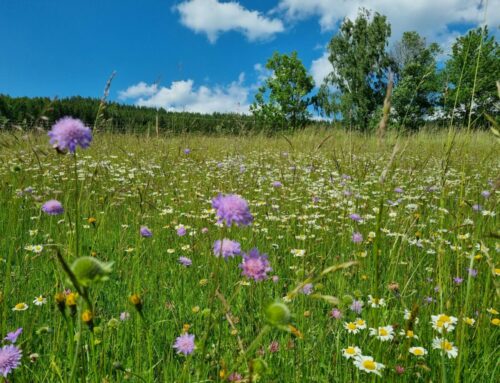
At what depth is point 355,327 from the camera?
136cm

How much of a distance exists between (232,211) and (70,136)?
37 cm

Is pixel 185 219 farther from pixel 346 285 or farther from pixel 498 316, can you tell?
pixel 498 316

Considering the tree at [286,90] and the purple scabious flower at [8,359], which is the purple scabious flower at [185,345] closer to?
the purple scabious flower at [8,359]

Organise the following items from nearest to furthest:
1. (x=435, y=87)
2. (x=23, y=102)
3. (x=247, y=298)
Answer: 1. (x=247, y=298)
2. (x=23, y=102)
3. (x=435, y=87)

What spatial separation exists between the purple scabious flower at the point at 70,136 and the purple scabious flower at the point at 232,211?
1.00ft

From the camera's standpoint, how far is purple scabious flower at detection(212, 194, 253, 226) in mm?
715

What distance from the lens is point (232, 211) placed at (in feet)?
2.42

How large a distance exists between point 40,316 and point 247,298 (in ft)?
3.12

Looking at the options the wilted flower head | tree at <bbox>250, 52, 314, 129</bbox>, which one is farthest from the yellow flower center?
tree at <bbox>250, 52, 314, 129</bbox>

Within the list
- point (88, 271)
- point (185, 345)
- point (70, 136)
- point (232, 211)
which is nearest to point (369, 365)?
point (185, 345)

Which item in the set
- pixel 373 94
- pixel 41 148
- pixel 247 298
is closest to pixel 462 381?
pixel 247 298

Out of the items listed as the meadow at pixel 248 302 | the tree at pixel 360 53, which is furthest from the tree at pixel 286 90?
the meadow at pixel 248 302

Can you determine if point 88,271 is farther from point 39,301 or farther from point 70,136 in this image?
point 39,301

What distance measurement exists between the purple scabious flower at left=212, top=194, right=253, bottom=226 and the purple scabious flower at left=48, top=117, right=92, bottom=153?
1.00 feet
